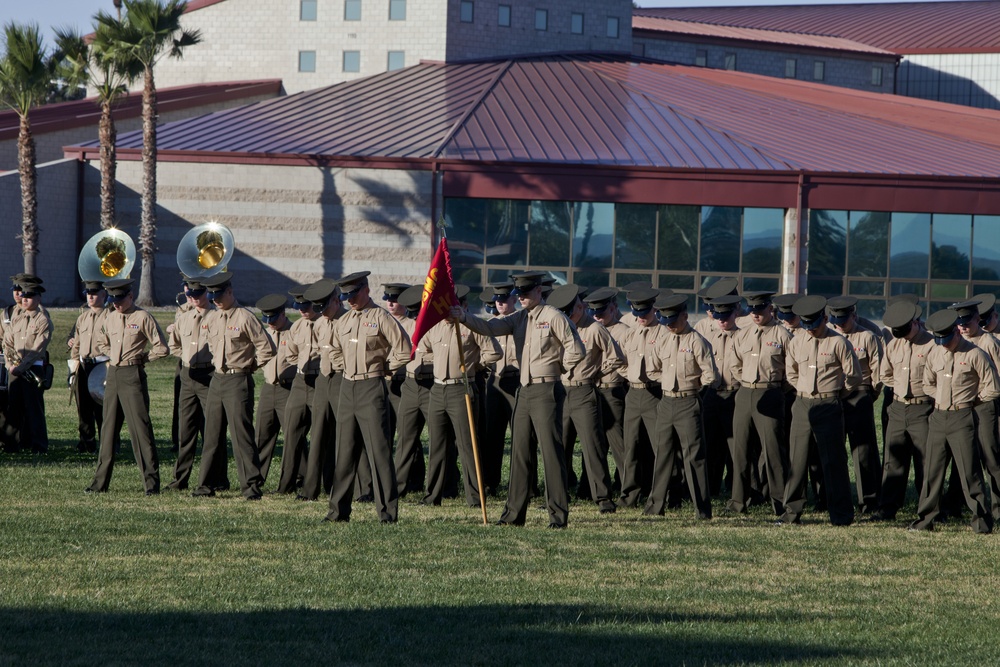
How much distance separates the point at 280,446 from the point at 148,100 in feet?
67.1

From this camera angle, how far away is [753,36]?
56656 mm

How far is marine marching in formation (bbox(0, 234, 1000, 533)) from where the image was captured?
11250 millimetres

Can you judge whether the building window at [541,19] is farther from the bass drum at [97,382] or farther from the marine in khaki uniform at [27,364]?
the bass drum at [97,382]

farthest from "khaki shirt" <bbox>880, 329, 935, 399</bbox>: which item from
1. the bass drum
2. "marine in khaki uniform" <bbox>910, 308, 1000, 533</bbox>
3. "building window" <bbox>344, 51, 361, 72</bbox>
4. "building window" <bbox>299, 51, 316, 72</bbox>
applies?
"building window" <bbox>299, 51, 316, 72</bbox>

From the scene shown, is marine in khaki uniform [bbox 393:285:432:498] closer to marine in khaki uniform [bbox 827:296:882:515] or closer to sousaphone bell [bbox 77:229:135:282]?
marine in khaki uniform [bbox 827:296:882:515]

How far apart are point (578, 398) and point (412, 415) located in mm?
2057

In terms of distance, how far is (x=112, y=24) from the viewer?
114ft

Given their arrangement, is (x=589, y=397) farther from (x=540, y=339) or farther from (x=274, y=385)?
(x=274, y=385)

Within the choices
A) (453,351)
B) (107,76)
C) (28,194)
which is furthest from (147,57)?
(453,351)

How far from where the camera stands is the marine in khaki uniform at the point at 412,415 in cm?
1303

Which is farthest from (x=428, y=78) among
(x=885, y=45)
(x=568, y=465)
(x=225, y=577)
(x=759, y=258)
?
(x=225, y=577)

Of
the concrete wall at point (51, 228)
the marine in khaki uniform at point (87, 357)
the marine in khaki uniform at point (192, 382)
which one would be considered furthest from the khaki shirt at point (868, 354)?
the concrete wall at point (51, 228)

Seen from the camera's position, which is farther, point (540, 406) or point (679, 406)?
point (679, 406)

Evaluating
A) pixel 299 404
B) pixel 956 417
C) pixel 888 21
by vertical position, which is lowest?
pixel 299 404
